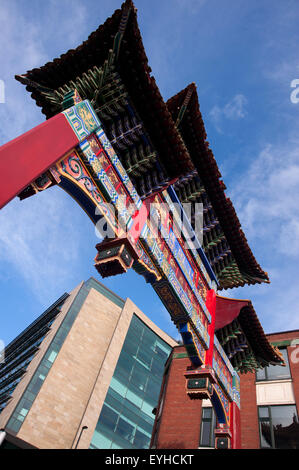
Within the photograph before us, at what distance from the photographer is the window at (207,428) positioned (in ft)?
52.5

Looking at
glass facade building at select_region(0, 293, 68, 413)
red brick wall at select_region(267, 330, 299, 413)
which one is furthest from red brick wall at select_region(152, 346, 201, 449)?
glass facade building at select_region(0, 293, 68, 413)

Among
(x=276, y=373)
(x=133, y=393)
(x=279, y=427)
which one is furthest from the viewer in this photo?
(x=133, y=393)

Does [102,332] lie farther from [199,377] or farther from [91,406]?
[199,377]

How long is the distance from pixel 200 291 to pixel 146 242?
345 centimetres

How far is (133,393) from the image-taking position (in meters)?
34.3

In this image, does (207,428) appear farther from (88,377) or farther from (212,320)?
(88,377)

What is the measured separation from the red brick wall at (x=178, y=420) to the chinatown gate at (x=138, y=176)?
801 centimetres

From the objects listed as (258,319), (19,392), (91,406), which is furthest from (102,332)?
(258,319)

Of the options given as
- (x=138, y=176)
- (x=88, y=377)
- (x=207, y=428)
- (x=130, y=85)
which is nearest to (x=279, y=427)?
(x=207, y=428)

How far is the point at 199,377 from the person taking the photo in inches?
321

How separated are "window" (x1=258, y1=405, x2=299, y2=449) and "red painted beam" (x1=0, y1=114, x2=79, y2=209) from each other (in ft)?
50.0

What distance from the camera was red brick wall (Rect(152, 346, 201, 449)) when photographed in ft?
54.4

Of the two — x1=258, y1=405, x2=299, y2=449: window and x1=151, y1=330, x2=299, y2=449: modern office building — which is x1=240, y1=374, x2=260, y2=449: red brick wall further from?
x1=258, y1=405, x2=299, y2=449: window

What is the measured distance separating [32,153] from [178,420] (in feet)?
57.4
